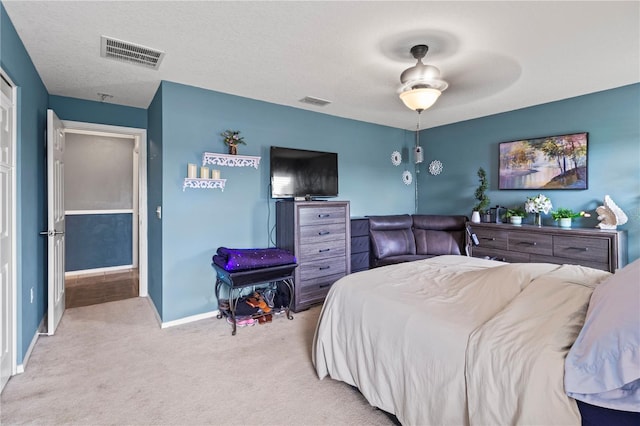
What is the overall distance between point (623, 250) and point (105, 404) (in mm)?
4635

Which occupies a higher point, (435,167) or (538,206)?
(435,167)

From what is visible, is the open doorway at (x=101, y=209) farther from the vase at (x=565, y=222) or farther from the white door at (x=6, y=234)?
the vase at (x=565, y=222)

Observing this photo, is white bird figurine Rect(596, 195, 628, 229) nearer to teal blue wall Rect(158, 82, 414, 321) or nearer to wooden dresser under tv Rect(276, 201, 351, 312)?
wooden dresser under tv Rect(276, 201, 351, 312)

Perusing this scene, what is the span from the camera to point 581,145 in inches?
141

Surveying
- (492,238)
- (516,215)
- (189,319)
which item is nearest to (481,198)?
(516,215)

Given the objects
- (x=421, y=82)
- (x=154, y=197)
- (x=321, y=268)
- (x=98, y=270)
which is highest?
(x=421, y=82)

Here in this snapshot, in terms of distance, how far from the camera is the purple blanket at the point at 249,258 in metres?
2.97

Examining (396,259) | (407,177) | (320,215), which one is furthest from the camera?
(407,177)

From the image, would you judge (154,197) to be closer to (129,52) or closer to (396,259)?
(129,52)

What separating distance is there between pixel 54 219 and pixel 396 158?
4.45 meters

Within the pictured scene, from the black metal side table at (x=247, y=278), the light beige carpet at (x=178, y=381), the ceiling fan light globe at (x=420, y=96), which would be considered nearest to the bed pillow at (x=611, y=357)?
→ the light beige carpet at (x=178, y=381)

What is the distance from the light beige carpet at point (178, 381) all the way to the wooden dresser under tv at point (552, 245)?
101 inches

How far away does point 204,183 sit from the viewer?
3.30 m

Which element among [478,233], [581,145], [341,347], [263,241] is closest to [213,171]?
[263,241]
